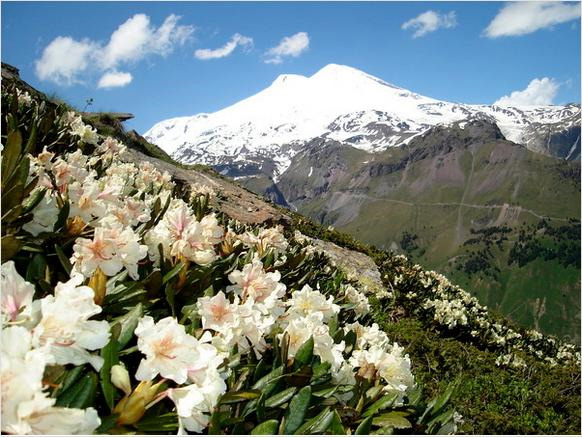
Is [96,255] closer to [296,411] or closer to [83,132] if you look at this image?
[296,411]

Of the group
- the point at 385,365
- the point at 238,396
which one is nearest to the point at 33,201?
the point at 238,396

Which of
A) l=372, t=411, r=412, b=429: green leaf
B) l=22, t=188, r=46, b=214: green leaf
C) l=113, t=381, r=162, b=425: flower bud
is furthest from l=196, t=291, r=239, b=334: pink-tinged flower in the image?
l=22, t=188, r=46, b=214: green leaf

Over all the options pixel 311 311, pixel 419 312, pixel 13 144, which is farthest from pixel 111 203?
pixel 419 312

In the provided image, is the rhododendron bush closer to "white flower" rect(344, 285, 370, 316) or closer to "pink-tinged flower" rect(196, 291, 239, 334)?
"pink-tinged flower" rect(196, 291, 239, 334)

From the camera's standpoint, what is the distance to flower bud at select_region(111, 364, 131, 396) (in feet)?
6.38

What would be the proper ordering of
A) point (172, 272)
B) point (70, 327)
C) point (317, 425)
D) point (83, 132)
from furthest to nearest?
1. point (83, 132)
2. point (172, 272)
3. point (317, 425)
4. point (70, 327)

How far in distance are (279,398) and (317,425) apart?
0.71 feet

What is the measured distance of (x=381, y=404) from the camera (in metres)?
2.80

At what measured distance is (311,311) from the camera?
313 centimetres

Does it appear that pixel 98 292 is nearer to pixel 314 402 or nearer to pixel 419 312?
pixel 314 402

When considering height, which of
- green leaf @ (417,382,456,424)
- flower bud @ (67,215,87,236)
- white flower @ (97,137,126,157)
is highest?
white flower @ (97,137,126,157)

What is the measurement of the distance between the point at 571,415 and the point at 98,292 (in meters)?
7.06

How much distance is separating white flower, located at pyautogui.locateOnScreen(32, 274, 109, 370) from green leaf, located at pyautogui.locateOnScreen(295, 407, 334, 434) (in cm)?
95

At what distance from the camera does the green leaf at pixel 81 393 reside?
1.81 meters
